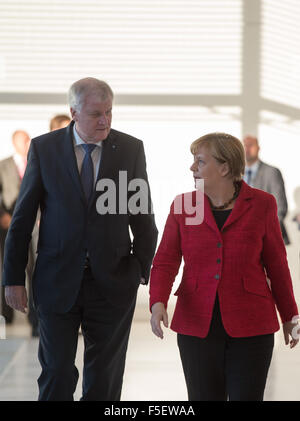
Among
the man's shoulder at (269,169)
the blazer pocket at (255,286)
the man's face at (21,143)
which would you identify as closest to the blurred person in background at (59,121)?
the man's face at (21,143)

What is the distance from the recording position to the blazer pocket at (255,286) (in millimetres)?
2849

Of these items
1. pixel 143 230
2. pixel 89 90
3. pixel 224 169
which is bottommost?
pixel 143 230

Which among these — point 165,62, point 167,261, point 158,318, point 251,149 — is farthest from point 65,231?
point 165,62

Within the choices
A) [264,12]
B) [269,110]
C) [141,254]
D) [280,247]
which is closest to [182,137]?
[269,110]

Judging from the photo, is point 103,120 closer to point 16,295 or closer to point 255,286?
point 16,295

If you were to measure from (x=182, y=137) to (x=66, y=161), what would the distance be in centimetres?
483

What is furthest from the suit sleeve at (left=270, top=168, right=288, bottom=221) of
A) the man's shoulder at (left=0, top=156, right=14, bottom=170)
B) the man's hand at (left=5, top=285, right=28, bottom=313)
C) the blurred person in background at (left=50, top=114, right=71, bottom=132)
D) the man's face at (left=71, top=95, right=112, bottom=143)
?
the man's hand at (left=5, top=285, right=28, bottom=313)

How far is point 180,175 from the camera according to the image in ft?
26.7

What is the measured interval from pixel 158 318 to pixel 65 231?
0.65 m

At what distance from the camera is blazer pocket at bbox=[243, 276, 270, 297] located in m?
2.85

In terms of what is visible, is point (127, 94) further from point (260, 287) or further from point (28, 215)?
point (260, 287)

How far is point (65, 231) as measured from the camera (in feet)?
11.0

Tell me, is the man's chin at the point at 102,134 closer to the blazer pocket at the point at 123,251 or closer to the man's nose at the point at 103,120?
the man's nose at the point at 103,120
